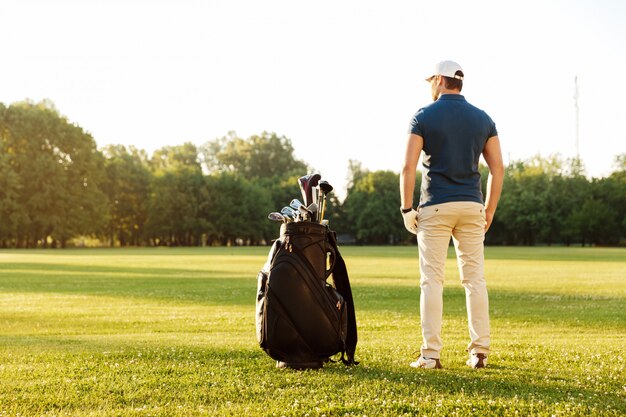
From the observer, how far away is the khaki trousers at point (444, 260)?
738 cm

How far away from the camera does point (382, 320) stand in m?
14.8

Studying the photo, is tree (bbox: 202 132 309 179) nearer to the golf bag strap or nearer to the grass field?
the grass field

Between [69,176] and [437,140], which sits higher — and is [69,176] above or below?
above

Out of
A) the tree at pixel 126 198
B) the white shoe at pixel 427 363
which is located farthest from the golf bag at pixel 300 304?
the tree at pixel 126 198

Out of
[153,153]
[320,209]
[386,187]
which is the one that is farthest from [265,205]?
[320,209]

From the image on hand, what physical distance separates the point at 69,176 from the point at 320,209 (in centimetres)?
9792

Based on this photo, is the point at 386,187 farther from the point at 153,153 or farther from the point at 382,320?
the point at 382,320

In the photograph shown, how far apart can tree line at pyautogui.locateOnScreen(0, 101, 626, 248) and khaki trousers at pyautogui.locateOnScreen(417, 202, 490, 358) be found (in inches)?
3564

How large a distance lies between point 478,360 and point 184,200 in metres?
107

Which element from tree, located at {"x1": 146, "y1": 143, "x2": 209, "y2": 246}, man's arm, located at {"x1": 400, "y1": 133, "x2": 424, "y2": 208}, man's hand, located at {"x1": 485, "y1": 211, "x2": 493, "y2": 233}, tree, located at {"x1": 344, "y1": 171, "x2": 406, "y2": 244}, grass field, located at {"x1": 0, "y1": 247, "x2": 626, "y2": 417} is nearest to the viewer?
grass field, located at {"x1": 0, "y1": 247, "x2": 626, "y2": 417}

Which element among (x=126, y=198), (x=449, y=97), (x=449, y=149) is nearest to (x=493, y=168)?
(x=449, y=149)

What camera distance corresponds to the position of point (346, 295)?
299 inches

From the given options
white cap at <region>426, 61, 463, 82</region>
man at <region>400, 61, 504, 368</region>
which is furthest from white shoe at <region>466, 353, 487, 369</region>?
white cap at <region>426, 61, 463, 82</region>

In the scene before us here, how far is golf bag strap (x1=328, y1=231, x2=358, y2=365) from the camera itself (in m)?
7.46
